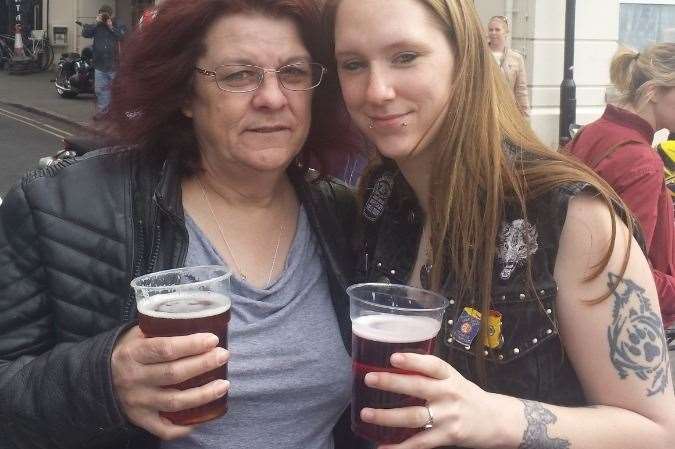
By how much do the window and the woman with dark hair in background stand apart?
815 centimetres

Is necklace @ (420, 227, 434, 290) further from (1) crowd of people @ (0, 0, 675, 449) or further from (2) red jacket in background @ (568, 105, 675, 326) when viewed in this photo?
(2) red jacket in background @ (568, 105, 675, 326)

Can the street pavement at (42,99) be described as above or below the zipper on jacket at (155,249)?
above

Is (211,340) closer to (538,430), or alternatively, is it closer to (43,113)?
(538,430)

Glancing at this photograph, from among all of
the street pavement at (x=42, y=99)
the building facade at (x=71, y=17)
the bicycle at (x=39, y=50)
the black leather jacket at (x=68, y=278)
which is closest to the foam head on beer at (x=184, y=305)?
the black leather jacket at (x=68, y=278)

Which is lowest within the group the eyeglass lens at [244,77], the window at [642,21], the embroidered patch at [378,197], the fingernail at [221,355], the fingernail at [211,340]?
the fingernail at [221,355]

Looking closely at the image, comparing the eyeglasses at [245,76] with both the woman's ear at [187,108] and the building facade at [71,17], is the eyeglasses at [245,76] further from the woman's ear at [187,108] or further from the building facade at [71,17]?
the building facade at [71,17]

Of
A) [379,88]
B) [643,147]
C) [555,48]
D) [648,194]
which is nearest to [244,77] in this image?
[379,88]

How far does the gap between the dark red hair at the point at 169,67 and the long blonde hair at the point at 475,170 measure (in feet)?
1.56

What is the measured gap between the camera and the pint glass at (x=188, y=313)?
154 centimetres

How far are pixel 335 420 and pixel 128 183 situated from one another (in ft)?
2.92

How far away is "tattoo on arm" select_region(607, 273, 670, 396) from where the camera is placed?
5.64 feet

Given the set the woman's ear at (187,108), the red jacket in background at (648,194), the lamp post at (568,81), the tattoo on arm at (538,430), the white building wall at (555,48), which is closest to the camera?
the tattoo on arm at (538,430)

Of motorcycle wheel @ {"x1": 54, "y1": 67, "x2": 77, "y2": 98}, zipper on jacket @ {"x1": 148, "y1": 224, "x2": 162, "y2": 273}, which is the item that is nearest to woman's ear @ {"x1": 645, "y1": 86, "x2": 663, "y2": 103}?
zipper on jacket @ {"x1": 148, "y1": 224, "x2": 162, "y2": 273}

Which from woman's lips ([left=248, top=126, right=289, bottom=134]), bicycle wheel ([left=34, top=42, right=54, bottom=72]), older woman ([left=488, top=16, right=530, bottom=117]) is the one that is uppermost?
bicycle wheel ([left=34, top=42, right=54, bottom=72])
